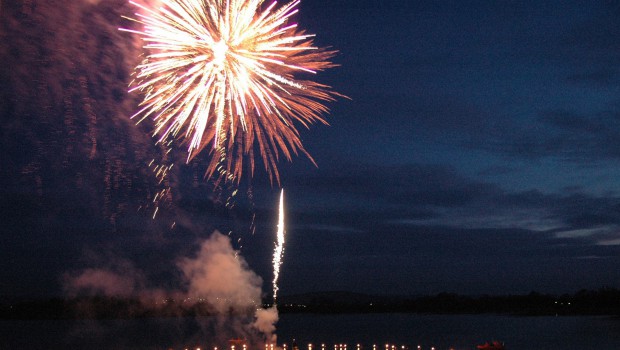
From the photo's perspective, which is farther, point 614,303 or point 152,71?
point 614,303

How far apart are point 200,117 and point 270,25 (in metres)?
Answer: 2.65

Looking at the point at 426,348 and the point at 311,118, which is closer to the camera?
the point at 311,118

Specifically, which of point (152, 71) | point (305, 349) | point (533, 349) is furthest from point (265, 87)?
point (533, 349)

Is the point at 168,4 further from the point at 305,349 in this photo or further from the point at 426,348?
the point at 426,348

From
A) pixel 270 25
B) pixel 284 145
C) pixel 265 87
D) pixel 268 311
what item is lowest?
pixel 268 311

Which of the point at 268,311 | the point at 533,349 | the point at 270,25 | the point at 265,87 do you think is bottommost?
the point at 533,349

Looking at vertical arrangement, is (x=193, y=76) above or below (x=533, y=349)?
above

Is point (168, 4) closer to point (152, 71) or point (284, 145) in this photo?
point (152, 71)

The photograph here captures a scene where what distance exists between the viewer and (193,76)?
14.1 metres

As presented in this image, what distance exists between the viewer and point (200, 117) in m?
14.2

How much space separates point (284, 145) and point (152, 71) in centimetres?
342

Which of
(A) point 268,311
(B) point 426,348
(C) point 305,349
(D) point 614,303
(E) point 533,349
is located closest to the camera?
(A) point 268,311

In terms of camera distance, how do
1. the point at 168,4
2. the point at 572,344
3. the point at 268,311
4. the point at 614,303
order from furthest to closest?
the point at 614,303 → the point at 572,344 → the point at 268,311 → the point at 168,4

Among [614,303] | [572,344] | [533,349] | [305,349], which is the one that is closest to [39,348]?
[305,349]
